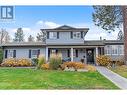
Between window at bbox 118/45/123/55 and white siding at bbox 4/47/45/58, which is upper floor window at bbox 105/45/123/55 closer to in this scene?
window at bbox 118/45/123/55

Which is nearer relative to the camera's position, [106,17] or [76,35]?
[76,35]

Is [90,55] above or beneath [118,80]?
above

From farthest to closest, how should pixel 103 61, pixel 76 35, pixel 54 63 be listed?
pixel 76 35 < pixel 103 61 < pixel 54 63

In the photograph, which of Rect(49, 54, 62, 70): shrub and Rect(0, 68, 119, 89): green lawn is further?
Rect(49, 54, 62, 70): shrub

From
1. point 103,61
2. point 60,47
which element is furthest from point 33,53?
point 103,61

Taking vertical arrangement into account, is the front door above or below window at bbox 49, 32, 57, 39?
below

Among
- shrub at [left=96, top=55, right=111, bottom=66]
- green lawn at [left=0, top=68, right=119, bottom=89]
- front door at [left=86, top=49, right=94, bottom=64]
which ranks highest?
front door at [left=86, top=49, right=94, bottom=64]

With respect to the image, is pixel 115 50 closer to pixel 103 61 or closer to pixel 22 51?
pixel 103 61

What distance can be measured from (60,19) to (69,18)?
1767 millimetres

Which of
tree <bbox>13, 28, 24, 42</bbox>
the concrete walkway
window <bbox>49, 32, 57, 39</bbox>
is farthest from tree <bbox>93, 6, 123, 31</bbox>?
tree <bbox>13, 28, 24, 42</bbox>

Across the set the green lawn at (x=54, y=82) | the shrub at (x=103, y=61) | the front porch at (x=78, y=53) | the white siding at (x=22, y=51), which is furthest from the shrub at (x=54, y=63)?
the white siding at (x=22, y=51)

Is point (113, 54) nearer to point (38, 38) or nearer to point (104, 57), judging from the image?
point (104, 57)

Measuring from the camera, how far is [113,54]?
30438 millimetres
